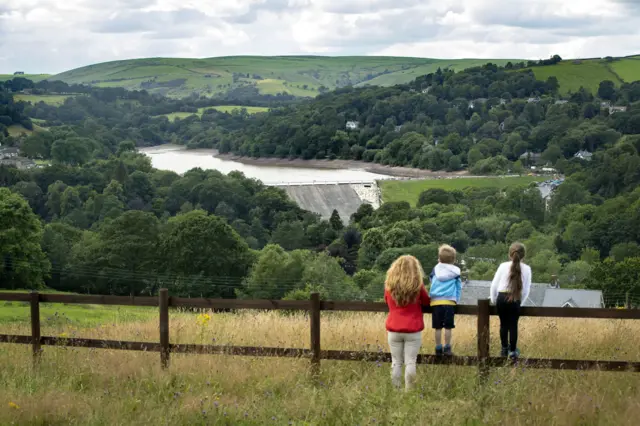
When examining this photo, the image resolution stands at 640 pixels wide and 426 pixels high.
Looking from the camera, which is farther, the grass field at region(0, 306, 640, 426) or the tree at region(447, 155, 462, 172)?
the tree at region(447, 155, 462, 172)

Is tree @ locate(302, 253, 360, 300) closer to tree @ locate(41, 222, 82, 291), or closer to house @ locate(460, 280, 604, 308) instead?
house @ locate(460, 280, 604, 308)

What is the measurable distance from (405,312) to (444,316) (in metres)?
0.41

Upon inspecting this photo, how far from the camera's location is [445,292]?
7551 millimetres

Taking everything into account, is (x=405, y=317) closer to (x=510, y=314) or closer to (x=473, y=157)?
(x=510, y=314)

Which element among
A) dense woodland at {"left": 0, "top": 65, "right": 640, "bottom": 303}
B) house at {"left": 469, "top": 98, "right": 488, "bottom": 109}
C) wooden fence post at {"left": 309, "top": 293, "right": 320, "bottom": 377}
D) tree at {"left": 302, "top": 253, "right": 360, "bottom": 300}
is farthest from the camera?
house at {"left": 469, "top": 98, "right": 488, "bottom": 109}

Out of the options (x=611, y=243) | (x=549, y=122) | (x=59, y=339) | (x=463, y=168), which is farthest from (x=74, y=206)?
(x=549, y=122)

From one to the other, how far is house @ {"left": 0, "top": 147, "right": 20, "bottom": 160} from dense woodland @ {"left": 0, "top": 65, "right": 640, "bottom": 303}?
2.89 meters

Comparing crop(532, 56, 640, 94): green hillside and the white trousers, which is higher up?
crop(532, 56, 640, 94): green hillside

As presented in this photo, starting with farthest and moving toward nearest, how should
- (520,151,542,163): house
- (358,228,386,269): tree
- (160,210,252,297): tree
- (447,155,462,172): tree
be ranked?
(520,151,542,163): house → (447,155,462,172): tree → (358,228,386,269): tree → (160,210,252,297): tree

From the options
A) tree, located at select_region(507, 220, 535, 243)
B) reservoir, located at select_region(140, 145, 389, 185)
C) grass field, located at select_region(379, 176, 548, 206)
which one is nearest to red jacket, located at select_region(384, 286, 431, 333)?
tree, located at select_region(507, 220, 535, 243)

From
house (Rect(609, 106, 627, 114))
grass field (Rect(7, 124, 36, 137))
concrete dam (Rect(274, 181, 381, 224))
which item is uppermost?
house (Rect(609, 106, 627, 114))

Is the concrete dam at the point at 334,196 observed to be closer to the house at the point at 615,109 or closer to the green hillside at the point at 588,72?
the house at the point at 615,109

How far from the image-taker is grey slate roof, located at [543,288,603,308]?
36.7 meters

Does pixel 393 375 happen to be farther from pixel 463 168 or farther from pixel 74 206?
pixel 463 168
